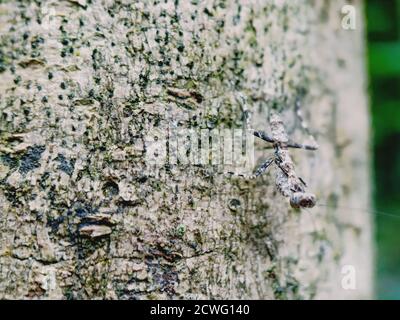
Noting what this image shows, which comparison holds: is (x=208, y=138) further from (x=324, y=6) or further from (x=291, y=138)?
(x=324, y=6)

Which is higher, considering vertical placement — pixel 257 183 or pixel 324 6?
pixel 324 6

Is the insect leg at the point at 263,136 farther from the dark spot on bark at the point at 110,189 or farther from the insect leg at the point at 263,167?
the dark spot on bark at the point at 110,189

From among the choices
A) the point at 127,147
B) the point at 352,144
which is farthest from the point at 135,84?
the point at 352,144

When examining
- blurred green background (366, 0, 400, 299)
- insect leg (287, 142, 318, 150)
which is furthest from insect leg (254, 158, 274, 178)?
blurred green background (366, 0, 400, 299)

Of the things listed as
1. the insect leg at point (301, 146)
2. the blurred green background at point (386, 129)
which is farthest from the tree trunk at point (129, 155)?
the blurred green background at point (386, 129)

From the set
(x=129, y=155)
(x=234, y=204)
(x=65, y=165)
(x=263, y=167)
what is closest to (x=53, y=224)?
(x=65, y=165)

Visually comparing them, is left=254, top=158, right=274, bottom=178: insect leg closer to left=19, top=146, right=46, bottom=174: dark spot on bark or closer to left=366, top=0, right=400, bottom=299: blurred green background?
left=19, top=146, right=46, bottom=174: dark spot on bark
